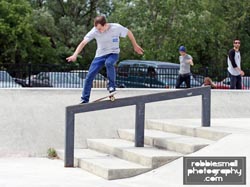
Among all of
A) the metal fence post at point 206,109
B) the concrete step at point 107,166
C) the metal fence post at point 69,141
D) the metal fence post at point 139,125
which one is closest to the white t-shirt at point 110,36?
the metal fence post at point 139,125

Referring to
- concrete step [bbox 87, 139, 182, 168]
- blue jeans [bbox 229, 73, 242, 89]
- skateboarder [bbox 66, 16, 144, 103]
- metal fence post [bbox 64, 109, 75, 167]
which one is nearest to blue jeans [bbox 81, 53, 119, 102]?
skateboarder [bbox 66, 16, 144, 103]

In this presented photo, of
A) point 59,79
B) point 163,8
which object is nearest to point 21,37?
point 163,8

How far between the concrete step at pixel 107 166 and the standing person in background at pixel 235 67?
5.69 metres

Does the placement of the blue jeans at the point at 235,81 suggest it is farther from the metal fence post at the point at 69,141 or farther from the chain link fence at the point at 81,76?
the metal fence post at the point at 69,141

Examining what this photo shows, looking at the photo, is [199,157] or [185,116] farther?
[185,116]

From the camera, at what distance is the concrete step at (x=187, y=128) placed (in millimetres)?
11008

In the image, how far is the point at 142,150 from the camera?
11.0m

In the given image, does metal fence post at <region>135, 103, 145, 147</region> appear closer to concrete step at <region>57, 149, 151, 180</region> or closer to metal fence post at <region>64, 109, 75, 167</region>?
concrete step at <region>57, 149, 151, 180</region>

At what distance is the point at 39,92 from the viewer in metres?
13.8

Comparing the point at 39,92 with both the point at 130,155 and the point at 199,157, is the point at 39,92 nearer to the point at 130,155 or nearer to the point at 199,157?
the point at 130,155

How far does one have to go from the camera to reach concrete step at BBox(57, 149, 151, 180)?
32.3 ft

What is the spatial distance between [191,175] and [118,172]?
1273 millimetres

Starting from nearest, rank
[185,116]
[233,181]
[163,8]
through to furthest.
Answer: [233,181] < [185,116] < [163,8]

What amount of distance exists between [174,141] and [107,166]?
4.74 ft
